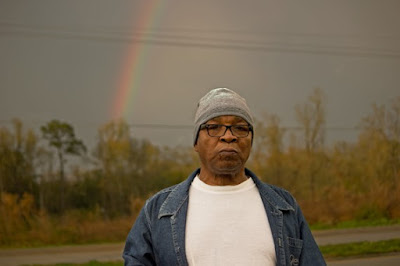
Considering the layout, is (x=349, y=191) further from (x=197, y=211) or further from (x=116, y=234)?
(x=197, y=211)

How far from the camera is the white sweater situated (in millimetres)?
1970

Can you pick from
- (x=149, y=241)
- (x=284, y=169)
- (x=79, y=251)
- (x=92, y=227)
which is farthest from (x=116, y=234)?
(x=149, y=241)

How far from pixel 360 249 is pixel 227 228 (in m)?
9.82

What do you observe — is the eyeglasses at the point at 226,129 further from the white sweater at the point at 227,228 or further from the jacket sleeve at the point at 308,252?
the jacket sleeve at the point at 308,252

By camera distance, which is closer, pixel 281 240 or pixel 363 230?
pixel 281 240

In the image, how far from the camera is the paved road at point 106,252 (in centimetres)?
1054

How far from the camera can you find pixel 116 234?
1388 cm

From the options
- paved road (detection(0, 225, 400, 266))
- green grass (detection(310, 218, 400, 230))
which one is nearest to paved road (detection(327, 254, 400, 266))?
paved road (detection(0, 225, 400, 266))

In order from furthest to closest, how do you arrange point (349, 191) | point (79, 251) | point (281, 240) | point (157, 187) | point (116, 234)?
point (349, 191), point (157, 187), point (116, 234), point (79, 251), point (281, 240)

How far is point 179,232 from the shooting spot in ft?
6.61

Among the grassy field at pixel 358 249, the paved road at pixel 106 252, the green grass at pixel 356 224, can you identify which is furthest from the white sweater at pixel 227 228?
the green grass at pixel 356 224

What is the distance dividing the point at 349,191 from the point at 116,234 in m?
6.73

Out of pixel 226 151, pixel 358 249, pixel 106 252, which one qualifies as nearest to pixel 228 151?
pixel 226 151

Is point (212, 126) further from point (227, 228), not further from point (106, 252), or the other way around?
point (106, 252)
